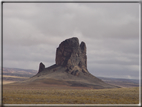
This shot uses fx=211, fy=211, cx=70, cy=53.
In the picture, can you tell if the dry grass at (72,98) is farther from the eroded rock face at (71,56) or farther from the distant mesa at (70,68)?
the eroded rock face at (71,56)

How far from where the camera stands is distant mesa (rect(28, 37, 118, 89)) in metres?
136

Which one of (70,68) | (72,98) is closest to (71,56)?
(70,68)

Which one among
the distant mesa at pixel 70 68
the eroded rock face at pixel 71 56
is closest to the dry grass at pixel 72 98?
the distant mesa at pixel 70 68

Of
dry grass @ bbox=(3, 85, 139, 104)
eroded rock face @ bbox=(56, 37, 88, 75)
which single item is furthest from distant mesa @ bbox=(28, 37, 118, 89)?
dry grass @ bbox=(3, 85, 139, 104)

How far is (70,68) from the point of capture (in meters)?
147

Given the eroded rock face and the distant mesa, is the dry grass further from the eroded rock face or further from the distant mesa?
the eroded rock face

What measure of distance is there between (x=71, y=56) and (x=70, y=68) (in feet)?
28.3

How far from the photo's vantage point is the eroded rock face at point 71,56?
147 metres

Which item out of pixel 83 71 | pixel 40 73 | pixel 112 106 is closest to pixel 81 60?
pixel 83 71

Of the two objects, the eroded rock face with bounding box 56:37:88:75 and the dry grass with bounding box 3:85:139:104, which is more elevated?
the eroded rock face with bounding box 56:37:88:75

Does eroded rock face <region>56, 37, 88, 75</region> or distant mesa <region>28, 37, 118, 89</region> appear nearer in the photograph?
distant mesa <region>28, 37, 118, 89</region>

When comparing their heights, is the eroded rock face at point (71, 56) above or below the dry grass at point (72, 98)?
above

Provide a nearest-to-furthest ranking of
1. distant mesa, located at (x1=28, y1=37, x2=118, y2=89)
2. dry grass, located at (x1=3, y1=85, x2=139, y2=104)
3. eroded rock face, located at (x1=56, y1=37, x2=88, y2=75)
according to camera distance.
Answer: dry grass, located at (x1=3, y1=85, x2=139, y2=104), distant mesa, located at (x1=28, y1=37, x2=118, y2=89), eroded rock face, located at (x1=56, y1=37, x2=88, y2=75)

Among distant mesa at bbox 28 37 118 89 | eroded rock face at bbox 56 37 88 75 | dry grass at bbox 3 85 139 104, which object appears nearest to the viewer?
dry grass at bbox 3 85 139 104
